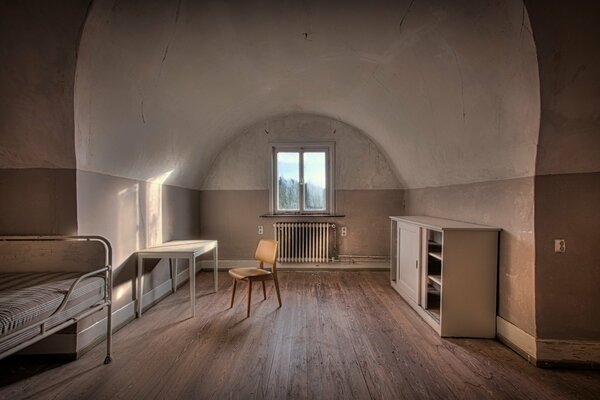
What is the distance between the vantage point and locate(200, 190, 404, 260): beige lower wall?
192 inches

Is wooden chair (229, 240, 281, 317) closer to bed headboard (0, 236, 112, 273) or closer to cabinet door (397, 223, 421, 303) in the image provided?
bed headboard (0, 236, 112, 273)

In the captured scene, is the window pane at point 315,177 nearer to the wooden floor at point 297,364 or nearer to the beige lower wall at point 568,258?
the wooden floor at point 297,364

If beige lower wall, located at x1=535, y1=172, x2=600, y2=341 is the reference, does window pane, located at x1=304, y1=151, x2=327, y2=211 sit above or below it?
above

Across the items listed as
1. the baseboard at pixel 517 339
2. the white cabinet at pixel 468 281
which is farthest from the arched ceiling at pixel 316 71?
the baseboard at pixel 517 339

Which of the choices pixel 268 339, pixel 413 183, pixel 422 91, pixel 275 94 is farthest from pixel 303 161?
pixel 268 339

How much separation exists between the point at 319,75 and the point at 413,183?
2.34 meters

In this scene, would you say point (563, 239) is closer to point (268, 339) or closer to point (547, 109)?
point (547, 109)

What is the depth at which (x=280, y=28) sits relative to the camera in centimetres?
229

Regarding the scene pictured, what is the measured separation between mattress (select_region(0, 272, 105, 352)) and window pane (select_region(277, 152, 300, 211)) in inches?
127

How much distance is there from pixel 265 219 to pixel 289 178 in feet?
2.85

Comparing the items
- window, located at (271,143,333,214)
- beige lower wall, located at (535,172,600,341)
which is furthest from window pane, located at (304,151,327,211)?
beige lower wall, located at (535,172,600,341)

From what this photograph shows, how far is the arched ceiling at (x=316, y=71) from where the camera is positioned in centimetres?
189

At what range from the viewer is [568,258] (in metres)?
2.10

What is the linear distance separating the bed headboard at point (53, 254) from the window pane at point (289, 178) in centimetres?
309
